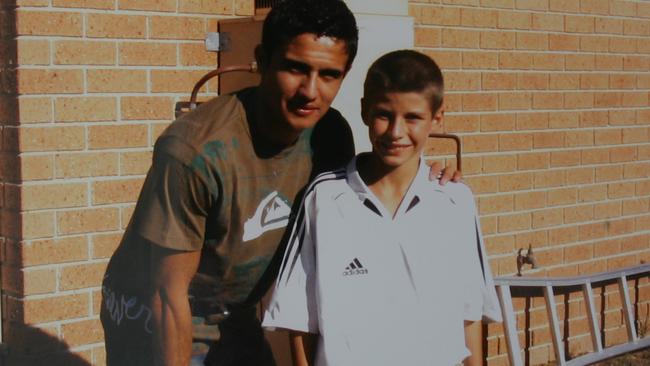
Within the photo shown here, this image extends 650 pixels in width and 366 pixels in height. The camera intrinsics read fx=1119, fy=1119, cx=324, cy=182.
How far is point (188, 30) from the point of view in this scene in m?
4.80

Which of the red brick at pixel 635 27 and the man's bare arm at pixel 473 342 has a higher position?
the red brick at pixel 635 27

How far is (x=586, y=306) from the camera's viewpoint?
6.74 meters

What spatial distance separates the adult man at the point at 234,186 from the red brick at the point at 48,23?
1.25 m

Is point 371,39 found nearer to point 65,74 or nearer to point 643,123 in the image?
point 65,74

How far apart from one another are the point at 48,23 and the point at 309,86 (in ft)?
5.26

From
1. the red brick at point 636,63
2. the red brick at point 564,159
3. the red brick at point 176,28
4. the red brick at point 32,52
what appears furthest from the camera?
the red brick at point 636,63

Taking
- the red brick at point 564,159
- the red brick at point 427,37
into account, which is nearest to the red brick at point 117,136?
the red brick at point 427,37

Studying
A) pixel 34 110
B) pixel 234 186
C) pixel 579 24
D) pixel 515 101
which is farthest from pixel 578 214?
pixel 234 186

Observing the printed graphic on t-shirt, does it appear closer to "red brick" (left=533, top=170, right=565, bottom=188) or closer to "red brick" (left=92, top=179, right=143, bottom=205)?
"red brick" (left=92, top=179, right=143, bottom=205)

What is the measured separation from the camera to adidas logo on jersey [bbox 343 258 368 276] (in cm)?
325

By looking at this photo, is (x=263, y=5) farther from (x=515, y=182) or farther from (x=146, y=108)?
(x=515, y=182)

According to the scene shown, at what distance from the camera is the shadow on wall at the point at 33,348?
173 inches

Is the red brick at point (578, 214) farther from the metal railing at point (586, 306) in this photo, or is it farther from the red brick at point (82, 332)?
the red brick at point (82, 332)

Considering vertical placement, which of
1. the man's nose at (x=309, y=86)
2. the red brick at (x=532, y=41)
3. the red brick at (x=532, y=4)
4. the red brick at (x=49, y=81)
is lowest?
the man's nose at (x=309, y=86)
